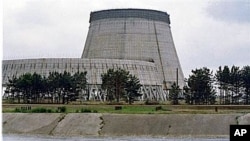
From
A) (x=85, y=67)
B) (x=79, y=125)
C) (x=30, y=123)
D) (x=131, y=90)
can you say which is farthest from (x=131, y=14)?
(x=79, y=125)

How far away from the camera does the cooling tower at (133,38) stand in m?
62.5

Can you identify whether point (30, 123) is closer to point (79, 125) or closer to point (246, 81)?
point (79, 125)

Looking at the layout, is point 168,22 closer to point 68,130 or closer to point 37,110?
point 37,110

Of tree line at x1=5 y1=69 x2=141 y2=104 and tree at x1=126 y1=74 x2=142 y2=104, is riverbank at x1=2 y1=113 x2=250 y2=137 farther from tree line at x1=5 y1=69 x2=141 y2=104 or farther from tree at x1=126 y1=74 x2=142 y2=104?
tree line at x1=5 y1=69 x2=141 y2=104

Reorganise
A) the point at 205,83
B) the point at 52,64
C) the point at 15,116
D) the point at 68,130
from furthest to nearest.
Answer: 1. the point at 52,64
2. the point at 205,83
3. the point at 15,116
4. the point at 68,130

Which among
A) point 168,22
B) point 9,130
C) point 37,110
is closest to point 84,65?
point 168,22

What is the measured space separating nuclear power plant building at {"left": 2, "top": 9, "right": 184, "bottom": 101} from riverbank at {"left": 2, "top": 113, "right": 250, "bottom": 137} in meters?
27.3

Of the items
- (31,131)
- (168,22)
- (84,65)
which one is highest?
(168,22)

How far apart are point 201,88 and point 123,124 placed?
2334cm

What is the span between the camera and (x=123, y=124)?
109 ft

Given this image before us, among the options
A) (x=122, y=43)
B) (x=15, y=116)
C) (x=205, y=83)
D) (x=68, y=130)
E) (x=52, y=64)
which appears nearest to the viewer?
(x=68, y=130)

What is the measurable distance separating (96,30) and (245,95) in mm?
17559

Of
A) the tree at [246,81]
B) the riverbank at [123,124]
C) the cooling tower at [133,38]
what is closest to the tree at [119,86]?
the cooling tower at [133,38]

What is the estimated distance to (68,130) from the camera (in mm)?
32406
